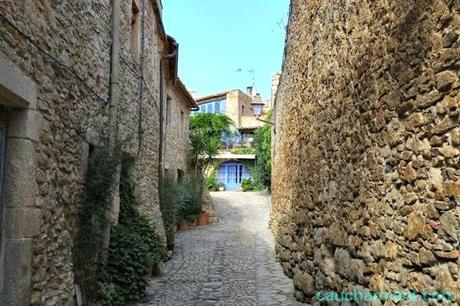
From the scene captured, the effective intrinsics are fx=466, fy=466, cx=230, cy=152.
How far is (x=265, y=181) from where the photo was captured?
2273 centimetres

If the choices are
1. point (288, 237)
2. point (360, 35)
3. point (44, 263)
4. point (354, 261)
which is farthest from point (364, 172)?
point (288, 237)

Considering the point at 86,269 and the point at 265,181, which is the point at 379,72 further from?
the point at 265,181

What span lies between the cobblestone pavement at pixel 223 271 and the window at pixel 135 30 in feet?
12.8

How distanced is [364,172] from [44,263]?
2.85 metres

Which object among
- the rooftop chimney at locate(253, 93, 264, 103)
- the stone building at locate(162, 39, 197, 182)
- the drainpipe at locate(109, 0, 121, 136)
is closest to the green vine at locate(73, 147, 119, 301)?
the drainpipe at locate(109, 0, 121, 136)

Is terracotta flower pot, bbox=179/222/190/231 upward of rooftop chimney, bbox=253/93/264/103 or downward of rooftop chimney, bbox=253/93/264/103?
downward

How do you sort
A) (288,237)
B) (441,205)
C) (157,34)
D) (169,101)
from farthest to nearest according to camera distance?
1. (169,101)
2. (157,34)
3. (288,237)
4. (441,205)

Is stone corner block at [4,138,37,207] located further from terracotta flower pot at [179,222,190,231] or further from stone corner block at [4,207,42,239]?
terracotta flower pot at [179,222,190,231]

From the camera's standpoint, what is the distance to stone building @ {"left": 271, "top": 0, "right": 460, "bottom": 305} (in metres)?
2.69

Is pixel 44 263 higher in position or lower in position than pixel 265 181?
lower

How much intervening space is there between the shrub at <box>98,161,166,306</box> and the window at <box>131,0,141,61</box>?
2387 millimetres

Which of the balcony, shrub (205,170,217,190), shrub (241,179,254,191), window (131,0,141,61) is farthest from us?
the balcony

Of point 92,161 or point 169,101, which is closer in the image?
point 92,161

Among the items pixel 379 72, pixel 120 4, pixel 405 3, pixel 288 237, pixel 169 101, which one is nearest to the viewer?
pixel 405 3
